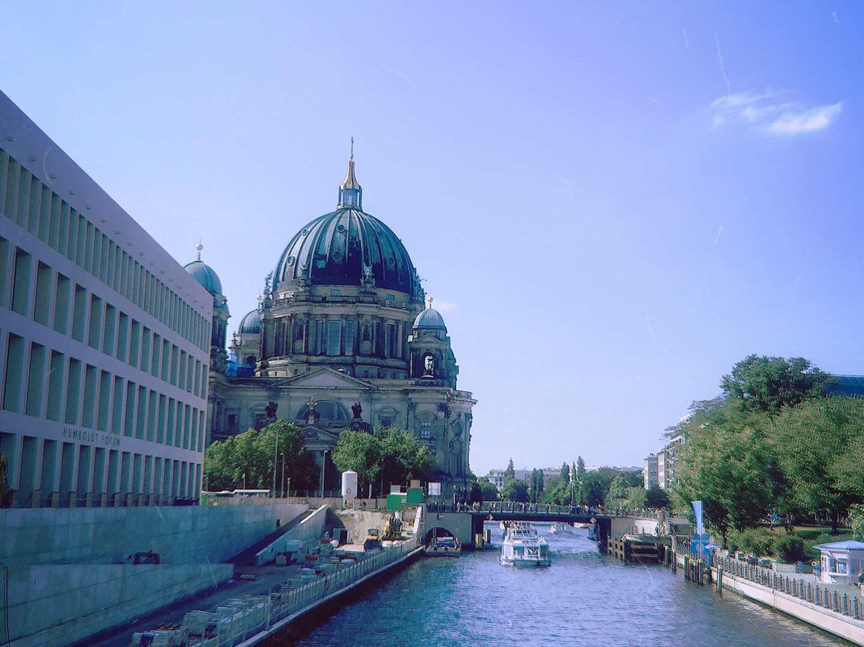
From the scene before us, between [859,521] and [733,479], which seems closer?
[859,521]

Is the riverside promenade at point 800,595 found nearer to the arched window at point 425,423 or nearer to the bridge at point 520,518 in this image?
the bridge at point 520,518

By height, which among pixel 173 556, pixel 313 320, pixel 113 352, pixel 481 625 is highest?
pixel 313 320

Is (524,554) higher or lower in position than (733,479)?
lower

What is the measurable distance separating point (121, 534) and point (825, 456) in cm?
4922

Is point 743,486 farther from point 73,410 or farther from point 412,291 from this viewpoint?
point 412,291

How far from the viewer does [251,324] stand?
17275cm

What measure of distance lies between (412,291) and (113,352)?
10741cm

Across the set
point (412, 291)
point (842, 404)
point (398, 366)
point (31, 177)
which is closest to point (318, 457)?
point (398, 366)

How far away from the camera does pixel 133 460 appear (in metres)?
59.7

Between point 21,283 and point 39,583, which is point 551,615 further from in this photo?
point 39,583

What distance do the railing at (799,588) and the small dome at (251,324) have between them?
357 feet

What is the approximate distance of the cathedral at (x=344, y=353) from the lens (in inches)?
5610

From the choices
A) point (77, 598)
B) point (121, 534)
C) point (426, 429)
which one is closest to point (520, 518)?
point (426, 429)

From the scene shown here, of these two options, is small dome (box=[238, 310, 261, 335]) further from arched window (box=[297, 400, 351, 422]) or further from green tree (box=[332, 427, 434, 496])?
green tree (box=[332, 427, 434, 496])
